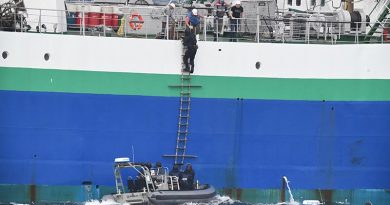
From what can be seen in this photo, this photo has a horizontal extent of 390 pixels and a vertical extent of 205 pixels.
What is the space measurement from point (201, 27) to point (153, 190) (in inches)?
175

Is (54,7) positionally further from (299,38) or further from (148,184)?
(299,38)

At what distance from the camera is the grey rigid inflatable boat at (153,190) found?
17.5 meters

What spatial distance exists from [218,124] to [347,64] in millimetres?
3430

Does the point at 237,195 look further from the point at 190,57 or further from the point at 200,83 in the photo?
the point at 190,57

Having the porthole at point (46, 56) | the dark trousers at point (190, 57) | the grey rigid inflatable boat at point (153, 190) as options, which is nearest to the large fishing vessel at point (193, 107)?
the porthole at point (46, 56)

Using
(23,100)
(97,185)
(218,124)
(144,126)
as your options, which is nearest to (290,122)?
(218,124)

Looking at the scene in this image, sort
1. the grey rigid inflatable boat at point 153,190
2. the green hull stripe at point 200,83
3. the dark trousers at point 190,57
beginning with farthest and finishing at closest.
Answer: the dark trousers at point 190,57 < the green hull stripe at point 200,83 < the grey rigid inflatable boat at point 153,190

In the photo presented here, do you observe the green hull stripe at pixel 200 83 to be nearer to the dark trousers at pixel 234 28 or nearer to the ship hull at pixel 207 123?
the ship hull at pixel 207 123

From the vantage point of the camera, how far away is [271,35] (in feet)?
64.1

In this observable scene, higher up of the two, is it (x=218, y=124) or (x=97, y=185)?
(x=218, y=124)

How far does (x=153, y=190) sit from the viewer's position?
58.1 ft

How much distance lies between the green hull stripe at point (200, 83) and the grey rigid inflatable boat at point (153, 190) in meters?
1.79

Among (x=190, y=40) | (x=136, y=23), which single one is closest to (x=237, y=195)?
(x=190, y=40)

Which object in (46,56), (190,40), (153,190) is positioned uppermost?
(190,40)
